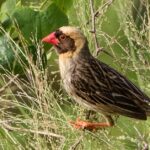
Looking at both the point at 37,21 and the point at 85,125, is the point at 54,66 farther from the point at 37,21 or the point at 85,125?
the point at 85,125

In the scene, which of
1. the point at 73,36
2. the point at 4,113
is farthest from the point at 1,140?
the point at 73,36

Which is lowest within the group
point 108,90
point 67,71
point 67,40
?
point 108,90

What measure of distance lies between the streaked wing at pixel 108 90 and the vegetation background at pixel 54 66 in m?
0.11

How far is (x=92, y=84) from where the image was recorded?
19.6ft

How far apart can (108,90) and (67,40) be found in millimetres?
360

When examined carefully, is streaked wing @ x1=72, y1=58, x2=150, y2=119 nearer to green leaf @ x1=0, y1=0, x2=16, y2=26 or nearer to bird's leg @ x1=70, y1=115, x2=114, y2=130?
bird's leg @ x1=70, y1=115, x2=114, y2=130

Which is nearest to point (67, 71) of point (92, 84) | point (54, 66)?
point (92, 84)

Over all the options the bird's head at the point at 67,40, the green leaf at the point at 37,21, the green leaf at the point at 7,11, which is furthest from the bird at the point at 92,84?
the green leaf at the point at 7,11

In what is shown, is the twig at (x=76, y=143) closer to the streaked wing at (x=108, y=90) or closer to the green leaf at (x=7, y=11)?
the streaked wing at (x=108, y=90)

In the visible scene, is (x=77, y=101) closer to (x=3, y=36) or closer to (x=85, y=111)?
(x=85, y=111)

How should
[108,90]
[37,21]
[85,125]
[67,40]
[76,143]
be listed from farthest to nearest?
[37,21], [67,40], [108,90], [85,125], [76,143]

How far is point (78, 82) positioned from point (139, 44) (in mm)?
581

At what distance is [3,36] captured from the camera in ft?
21.8

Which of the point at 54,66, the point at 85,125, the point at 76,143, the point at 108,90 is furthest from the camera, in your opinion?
the point at 54,66
